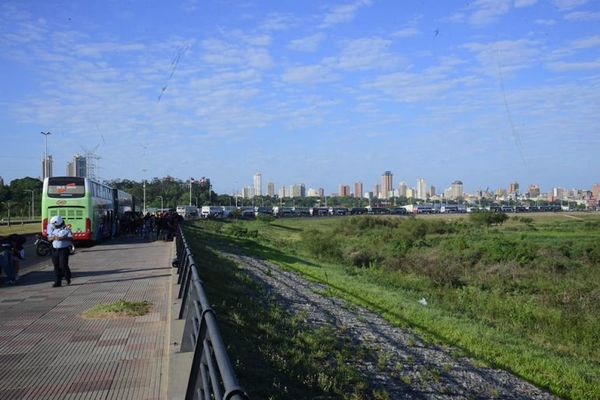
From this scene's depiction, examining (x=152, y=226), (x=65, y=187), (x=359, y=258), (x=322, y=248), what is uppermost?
(x=65, y=187)

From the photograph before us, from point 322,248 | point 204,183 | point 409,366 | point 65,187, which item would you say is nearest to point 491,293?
point 409,366

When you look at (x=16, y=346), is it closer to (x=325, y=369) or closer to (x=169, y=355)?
(x=169, y=355)

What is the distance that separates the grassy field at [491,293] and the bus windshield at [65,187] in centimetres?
1074

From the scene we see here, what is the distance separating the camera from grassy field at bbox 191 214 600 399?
14.5 m

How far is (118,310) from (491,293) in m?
20.7

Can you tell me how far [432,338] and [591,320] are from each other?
8449mm

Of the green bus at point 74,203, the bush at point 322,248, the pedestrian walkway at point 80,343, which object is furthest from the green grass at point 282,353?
the bush at point 322,248

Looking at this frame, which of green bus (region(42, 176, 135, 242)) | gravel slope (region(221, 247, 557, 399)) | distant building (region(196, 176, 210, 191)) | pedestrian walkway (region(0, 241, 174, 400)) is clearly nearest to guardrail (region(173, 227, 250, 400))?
pedestrian walkway (region(0, 241, 174, 400))

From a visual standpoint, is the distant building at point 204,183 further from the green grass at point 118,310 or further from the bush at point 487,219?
the green grass at point 118,310

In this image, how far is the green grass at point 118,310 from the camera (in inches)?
376

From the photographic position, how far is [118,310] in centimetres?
974

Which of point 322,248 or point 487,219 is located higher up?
point 487,219

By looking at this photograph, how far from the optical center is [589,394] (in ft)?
39.6

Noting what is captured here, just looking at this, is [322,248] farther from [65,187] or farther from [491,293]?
[65,187]
